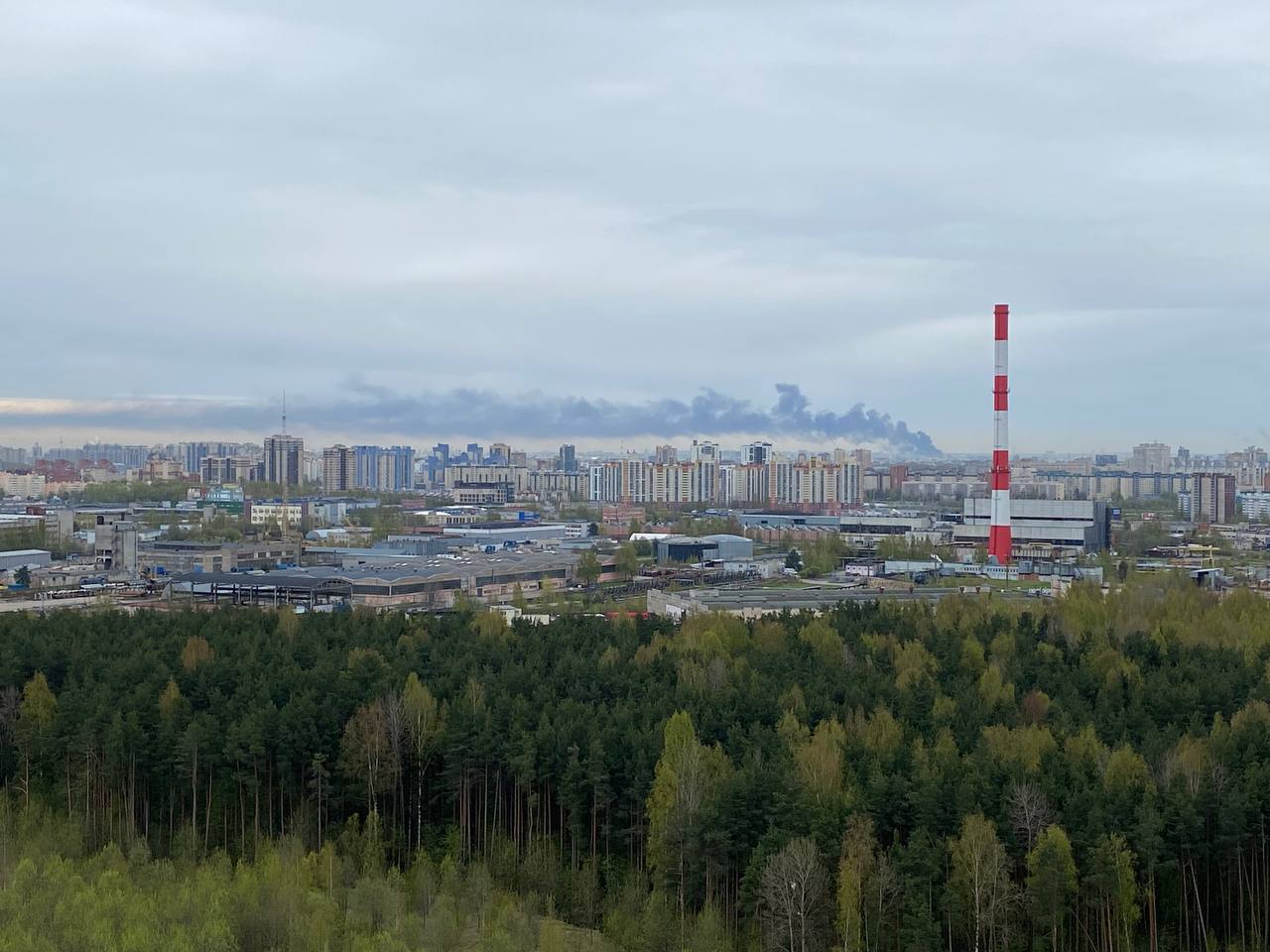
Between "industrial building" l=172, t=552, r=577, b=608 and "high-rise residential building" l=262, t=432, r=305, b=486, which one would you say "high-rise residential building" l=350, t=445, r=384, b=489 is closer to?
"high-rise residential building" l=262, t=432, r=305, b=486

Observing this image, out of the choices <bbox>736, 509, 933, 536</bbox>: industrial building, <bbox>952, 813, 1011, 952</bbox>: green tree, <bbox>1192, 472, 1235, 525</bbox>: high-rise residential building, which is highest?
<bbox>1192, 472, 1235, 525</bbox>: high-rise residential building

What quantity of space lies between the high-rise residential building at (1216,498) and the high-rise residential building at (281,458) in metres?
39.2

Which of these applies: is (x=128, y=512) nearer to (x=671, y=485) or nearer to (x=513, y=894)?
(x=671, y=485)

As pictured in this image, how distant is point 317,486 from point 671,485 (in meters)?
19.7

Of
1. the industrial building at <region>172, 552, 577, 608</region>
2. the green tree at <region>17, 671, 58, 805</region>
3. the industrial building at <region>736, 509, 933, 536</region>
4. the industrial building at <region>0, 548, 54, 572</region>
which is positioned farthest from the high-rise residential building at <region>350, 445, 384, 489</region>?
the green tree at <region>17, 671, 58, 805</region>

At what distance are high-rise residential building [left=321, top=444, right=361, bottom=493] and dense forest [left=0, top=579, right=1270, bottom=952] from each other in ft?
195

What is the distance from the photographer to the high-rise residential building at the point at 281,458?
65812 millimetres

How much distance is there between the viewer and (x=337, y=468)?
7406 centimetres

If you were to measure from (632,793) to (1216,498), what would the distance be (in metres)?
48.3

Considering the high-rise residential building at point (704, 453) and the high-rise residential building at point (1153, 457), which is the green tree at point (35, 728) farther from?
the high-rise residential building at point (1153, 457)

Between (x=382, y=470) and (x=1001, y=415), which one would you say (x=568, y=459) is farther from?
(x=1001, y=415)

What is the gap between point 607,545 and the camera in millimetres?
37125

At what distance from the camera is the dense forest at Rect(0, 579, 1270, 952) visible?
313 inches

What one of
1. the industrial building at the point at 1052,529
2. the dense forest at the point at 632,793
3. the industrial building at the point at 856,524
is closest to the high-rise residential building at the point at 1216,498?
the industrial building at the point at 856,524
